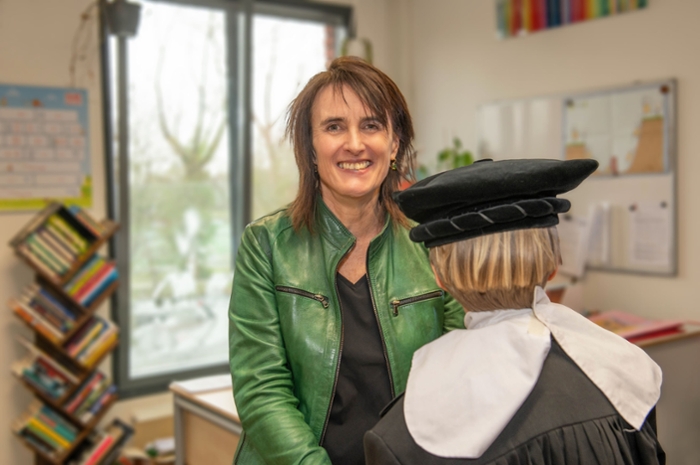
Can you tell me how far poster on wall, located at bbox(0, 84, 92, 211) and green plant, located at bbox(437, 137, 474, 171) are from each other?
2077 millimetres

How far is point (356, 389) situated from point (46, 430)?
8.82 ft

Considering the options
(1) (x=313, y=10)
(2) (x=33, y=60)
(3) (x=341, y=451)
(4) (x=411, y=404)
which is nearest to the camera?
(4) (x=411, y=404)

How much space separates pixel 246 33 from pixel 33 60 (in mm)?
1286

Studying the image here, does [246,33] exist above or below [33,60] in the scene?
above

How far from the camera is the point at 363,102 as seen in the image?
1.44 meters

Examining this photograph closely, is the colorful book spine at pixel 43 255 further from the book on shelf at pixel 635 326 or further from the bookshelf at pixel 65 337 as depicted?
the book on shelf at pixel 635 326

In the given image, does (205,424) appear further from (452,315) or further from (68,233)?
(68,233)

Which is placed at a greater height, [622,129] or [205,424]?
[622,129]

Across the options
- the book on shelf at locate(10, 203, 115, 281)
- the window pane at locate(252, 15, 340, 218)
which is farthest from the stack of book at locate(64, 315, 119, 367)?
the window pane at locate(252, 15, 340, 218)

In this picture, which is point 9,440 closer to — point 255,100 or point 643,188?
point 255,100

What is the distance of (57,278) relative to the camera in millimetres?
3496

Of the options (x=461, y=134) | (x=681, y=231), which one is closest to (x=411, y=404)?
(x=681, y=231)

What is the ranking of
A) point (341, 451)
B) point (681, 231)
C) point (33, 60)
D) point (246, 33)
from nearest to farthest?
point (341, 451), point (681, 231), point (33, 60), point (246, 33)

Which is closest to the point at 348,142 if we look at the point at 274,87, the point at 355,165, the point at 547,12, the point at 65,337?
the point at 355,165
